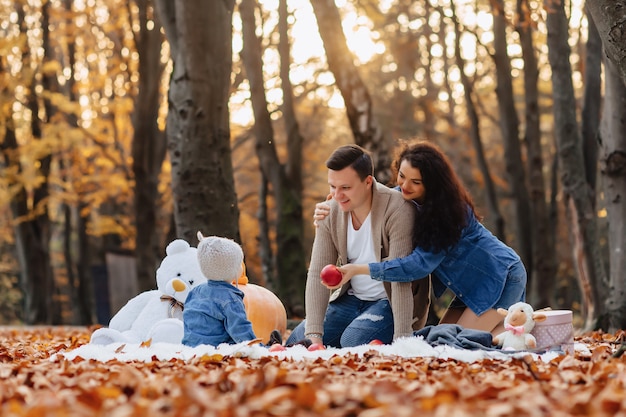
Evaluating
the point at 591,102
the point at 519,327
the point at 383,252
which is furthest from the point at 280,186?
the point at 519,327

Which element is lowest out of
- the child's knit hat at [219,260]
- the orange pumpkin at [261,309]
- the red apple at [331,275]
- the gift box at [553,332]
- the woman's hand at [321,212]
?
the gift box at [553,332]

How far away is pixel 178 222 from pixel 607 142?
4.69 meters

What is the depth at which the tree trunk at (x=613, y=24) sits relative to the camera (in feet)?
18.8

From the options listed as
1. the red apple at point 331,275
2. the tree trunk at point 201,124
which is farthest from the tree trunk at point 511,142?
the red apple at point 331,275

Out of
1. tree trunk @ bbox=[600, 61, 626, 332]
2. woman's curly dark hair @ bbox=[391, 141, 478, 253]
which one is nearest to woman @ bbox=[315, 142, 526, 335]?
woman's curly dark hair @ bbox=[391, 141, 478, 253]

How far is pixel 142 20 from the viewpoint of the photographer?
14.5 metres

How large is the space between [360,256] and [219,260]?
1147 millimetres

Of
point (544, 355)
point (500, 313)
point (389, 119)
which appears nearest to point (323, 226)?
point (500, 313)

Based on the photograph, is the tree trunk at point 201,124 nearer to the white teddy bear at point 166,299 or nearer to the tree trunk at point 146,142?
the white teddy bear at point 166,299

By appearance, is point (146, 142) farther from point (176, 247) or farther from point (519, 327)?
point (519, 327)

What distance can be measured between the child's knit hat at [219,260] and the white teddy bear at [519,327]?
1.84m

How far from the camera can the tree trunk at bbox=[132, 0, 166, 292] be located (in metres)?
14.4

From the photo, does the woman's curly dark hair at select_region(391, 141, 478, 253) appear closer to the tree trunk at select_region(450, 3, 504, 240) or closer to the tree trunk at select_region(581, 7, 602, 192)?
the tree trunk at select_region(581, 7, 602, 192)

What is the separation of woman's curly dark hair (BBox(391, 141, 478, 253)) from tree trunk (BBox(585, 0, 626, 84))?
136 cm
